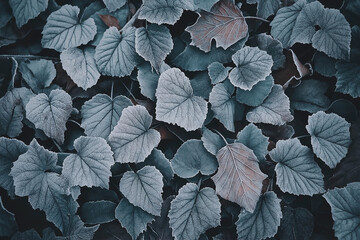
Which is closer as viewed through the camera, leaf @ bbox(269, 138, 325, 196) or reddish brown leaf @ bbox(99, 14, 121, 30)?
leaf @ bbox(269, 138, 325, 196)

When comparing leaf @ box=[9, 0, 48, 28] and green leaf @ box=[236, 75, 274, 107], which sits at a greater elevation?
leaf @ box=[9, 0, 48, 28]

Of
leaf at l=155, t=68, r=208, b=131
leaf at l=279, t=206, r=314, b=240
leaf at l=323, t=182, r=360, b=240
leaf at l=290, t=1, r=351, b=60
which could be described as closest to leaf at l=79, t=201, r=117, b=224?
leaf at l=155, t=68, r=208, b=131

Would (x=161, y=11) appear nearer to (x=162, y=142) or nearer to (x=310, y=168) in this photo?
(x=162, y=142)

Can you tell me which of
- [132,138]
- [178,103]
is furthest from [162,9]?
[132,138]

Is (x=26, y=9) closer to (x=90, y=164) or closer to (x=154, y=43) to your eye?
(x=154, y=43)

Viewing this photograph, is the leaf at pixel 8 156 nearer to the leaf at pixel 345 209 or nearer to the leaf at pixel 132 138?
the leaf at pixel 132 138

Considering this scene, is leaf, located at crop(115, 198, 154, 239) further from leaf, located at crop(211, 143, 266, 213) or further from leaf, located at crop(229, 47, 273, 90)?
leaf, located at crop(229, 47, 273, 90)
